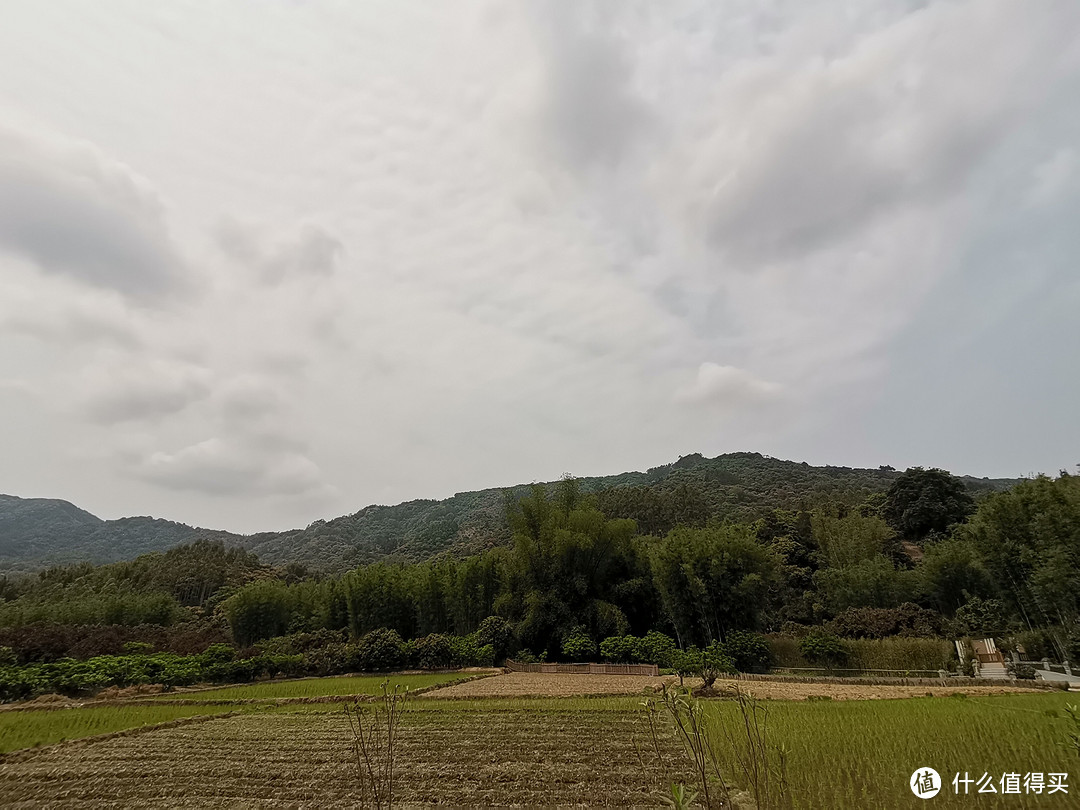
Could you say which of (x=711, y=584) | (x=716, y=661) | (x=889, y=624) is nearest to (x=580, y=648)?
(x=716, y=661)

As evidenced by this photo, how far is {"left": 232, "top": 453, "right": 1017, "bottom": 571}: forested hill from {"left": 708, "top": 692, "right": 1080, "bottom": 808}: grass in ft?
66.0

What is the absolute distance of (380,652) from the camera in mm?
23000

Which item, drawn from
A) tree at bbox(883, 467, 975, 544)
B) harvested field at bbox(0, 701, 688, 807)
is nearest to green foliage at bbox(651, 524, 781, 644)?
harvested field at bbox(0, 701, 688, 807)

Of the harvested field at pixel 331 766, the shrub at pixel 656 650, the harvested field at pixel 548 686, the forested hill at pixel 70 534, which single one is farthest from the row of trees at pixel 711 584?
the forested hill at pixel 70 534

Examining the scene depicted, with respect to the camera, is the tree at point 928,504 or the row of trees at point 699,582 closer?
the row of trees at point 699,582

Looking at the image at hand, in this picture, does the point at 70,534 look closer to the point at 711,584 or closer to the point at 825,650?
the point at 711,584

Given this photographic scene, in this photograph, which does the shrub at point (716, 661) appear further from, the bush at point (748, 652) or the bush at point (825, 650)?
the bush at point (825, 650)

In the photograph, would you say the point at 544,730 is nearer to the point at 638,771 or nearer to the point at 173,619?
the point at 638,771

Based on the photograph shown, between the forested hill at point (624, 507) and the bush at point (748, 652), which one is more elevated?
the forested hill at point (624, 507)

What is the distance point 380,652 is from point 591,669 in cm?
911

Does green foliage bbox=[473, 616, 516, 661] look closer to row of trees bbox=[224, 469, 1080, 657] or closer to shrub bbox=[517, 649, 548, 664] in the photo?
row of trees bbox=[224, 469, 1080, 657]

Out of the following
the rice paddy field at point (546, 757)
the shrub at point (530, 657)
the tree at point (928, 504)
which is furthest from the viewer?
the tree at point (928, 504)

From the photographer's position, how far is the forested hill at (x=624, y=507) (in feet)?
169

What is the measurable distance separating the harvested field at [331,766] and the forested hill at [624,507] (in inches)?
713
